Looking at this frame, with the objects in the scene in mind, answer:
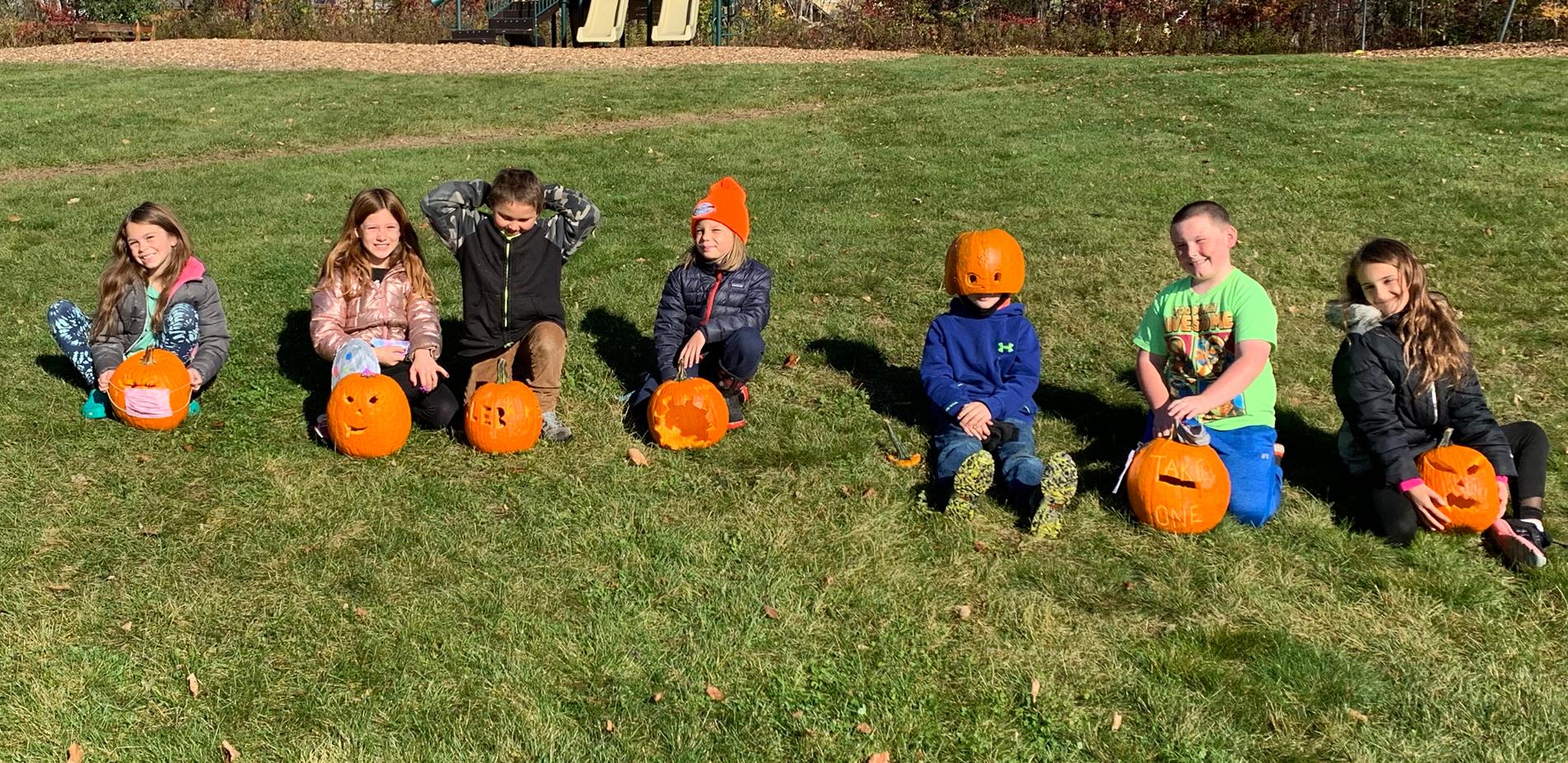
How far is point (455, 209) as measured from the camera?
233 inches

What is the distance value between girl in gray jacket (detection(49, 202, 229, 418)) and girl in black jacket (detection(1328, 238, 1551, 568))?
615 centimetres

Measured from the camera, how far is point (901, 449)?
559 cm

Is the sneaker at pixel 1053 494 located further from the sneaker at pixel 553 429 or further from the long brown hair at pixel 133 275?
the long brown hair at pixel 133 275

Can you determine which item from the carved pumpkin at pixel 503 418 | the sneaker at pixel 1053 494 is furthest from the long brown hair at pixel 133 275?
the sneaker at pixel 1053 494

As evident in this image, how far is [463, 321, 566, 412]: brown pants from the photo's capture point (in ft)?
19.5

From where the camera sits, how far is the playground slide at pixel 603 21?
30141 millimetres

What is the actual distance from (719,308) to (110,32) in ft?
108

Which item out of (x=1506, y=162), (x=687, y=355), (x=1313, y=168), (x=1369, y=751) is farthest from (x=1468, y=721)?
(x=1506, y=162)

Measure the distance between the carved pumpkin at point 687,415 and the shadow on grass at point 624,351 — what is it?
31 cm

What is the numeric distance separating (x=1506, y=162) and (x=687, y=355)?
1215 cm

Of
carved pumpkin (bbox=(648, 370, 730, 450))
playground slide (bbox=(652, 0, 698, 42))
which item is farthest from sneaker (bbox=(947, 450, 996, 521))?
playground slide (bbox=(652, 0, 698, 42))

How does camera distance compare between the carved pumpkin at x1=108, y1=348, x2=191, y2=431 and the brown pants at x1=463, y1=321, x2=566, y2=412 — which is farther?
the brown pants at x1=463, y1=321, x2=566, y2=412

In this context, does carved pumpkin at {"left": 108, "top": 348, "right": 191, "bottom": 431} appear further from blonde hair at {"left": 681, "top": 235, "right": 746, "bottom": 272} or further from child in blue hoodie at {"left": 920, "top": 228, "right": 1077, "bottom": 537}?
child in blue hoodie at {"left": 920, "top": 228, "right": 1077, "bottom": 537}

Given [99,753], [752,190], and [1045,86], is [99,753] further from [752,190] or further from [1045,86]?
[1045,86]
